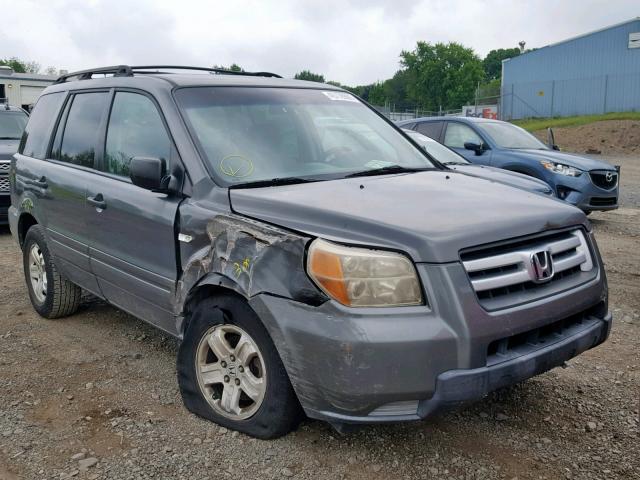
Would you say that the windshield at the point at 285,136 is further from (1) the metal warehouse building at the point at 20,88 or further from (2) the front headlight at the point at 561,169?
(1) the metal warehouse building at the point at 20,88

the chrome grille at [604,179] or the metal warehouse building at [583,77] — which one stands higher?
the metal warehouse building at [583,77]

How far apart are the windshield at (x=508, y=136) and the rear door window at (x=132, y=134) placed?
6.95 m

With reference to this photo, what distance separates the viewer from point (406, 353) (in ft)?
8.39

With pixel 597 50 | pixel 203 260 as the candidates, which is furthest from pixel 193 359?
pixel 597 50

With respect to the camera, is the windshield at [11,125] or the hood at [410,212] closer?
the hood at [410,212]

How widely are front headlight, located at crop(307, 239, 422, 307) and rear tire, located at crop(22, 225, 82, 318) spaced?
3093 millimetres

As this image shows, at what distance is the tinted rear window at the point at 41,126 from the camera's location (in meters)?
5.08

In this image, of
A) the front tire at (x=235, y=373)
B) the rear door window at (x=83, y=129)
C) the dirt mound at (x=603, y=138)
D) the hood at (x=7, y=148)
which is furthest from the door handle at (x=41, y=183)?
the dirt mound at (x=603, y=138)

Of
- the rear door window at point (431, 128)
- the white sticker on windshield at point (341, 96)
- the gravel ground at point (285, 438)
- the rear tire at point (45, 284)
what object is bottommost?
the gravel ground at point (285, 438)

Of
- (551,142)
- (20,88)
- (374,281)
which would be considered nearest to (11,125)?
(551,142)

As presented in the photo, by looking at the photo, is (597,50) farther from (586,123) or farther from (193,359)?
(193,359)

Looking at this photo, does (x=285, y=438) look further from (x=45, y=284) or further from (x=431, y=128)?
(x=431, y=128)

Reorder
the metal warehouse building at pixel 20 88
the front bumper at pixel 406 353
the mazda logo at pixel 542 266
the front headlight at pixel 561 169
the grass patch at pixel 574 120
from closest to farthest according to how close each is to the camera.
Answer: the front bumper at pixel 406 353 → the mazda logo at pixel 542 266 → the front headlight at pixel 561 169 → the grass patch at pixel 574 120 → the metal warehouse building at pixel 20 88

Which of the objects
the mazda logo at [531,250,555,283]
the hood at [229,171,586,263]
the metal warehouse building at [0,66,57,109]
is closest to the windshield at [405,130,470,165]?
the hood at [229,171,586,263]
